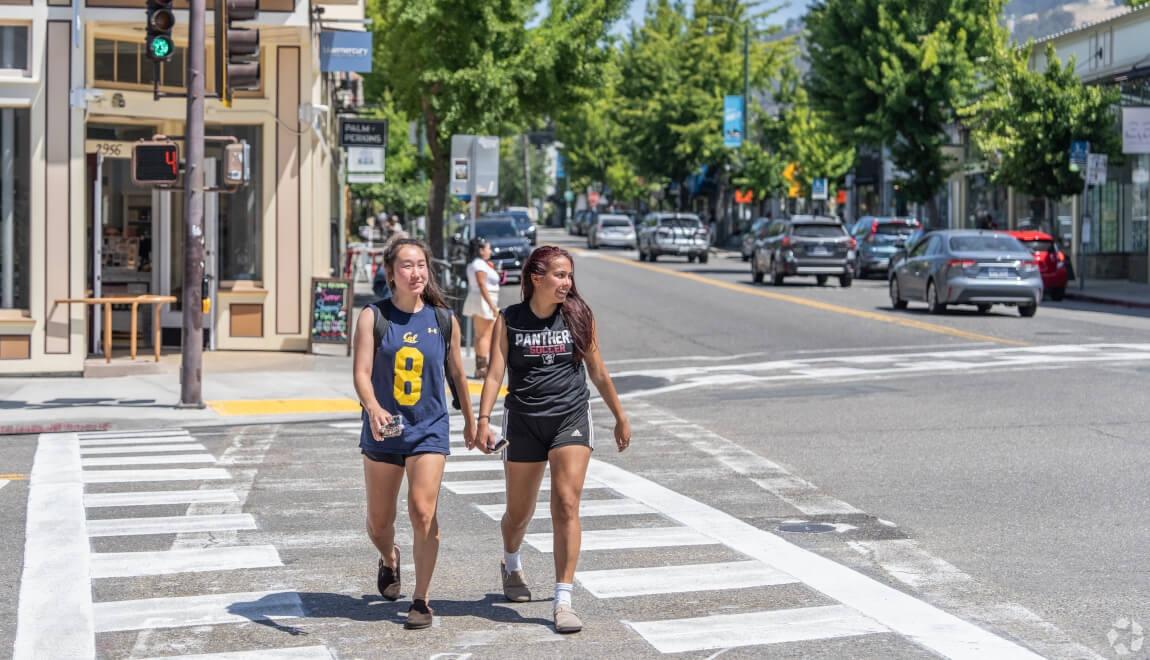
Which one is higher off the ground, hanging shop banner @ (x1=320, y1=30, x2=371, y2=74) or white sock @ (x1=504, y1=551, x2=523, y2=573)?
hanging shop banner @ (x1=320, y1=30, x2=371, y2=74)

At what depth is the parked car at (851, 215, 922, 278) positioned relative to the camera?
48.8 meters

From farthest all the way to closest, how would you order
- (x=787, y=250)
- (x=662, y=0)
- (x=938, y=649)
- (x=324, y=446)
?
(x=662, y=0), (x=787, y=250), (x=324, y=446), (x=938, y=649)

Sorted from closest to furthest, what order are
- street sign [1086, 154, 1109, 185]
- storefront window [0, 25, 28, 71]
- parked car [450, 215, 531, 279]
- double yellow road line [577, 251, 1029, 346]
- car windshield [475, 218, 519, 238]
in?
storefront window [0, 25, 28, 71], double yellow road line [577, 251, 1029, 346], street sign [1086, 154, 1109, 185], parked car [450, 215, 531, 279], car windshield [475, 218, 519, 238]

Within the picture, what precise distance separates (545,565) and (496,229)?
38532 mm

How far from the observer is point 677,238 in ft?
199

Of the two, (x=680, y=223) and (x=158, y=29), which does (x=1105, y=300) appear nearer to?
(x=680, y=223)

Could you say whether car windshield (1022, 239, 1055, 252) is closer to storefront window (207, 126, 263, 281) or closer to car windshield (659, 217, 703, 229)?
storefront window (207, 126, 263, 281)

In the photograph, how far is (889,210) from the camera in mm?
75438

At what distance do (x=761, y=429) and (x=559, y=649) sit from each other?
333 inches

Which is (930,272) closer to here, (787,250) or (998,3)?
(787,250)

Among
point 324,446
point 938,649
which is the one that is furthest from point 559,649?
point 324,446

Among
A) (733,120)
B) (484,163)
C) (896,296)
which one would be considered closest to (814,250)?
(896,296)

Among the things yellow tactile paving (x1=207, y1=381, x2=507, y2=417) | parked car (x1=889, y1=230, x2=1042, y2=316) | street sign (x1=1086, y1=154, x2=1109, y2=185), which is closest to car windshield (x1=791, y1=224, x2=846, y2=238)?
street sign (x1=1086, y1=154, x2=1109, y2=185)

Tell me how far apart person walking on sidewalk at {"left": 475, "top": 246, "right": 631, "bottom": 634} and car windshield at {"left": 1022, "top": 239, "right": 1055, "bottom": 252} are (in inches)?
1268
